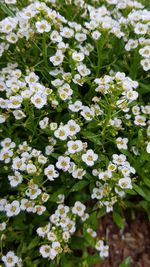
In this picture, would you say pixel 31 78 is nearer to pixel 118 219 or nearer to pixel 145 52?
pixel 145 52

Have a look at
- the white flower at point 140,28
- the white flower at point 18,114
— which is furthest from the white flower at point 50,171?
the white flower at point 140,28

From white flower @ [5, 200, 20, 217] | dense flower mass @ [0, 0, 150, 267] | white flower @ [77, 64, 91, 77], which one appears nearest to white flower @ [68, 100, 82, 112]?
dense flower mass @ [0, 0, 150, 267]

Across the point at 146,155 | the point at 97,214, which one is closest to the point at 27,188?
the point at 97,214

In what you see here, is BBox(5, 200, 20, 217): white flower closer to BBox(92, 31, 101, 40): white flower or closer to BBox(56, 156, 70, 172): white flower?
BBox(56, 156, 70, 172): white flower

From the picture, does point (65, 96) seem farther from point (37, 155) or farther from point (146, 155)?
point (146, 155)

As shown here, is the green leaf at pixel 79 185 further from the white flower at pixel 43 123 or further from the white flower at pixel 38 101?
the white flower at pixel 38 101

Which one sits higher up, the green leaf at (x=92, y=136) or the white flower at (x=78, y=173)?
the green leaf at (x=92, y=136)
